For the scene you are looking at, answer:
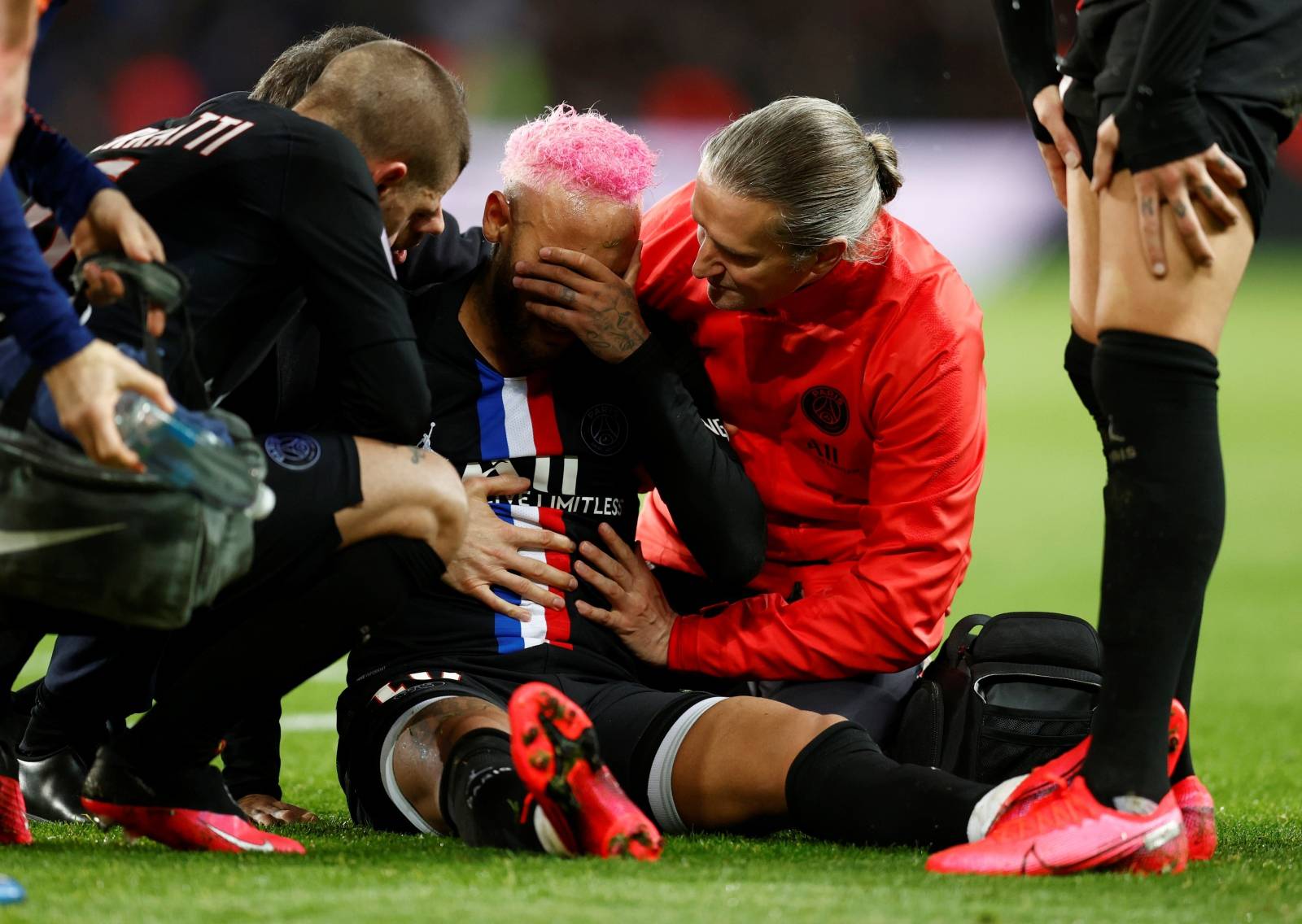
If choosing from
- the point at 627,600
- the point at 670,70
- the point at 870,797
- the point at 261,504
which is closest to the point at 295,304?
the point at 261,504

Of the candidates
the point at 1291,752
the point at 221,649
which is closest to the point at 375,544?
the point at 221,649

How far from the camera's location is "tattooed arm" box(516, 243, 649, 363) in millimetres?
2795

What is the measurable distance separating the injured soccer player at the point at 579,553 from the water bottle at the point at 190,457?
0.58 m

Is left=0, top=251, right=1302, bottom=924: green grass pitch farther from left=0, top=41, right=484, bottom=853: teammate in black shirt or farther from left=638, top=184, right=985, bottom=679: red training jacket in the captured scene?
left=638, top=184, right=985, bottom=679: red training jacket

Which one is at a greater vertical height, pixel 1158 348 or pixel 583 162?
pixel 583 162

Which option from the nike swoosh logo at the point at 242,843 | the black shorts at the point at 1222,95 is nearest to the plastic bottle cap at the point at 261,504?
the nike swoosh logo at the point at 242,843

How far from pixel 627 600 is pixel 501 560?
245 mm

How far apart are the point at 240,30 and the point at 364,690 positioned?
13768mm

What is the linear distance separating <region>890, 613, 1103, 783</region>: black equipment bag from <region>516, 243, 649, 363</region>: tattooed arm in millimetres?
793

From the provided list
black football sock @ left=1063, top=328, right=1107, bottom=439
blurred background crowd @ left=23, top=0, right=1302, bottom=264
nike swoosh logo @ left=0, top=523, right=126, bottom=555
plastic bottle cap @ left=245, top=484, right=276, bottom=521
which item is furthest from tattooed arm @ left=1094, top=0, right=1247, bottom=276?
blurred background crowd @ left=23, top=0, right=1302, bottom=264

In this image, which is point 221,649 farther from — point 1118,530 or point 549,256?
point 1118,530

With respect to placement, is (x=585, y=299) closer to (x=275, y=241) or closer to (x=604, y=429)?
(x=604, y=429)

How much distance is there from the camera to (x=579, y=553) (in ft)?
9.71

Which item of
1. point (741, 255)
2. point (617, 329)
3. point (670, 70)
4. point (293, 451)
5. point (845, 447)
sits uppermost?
point (670, 70)
